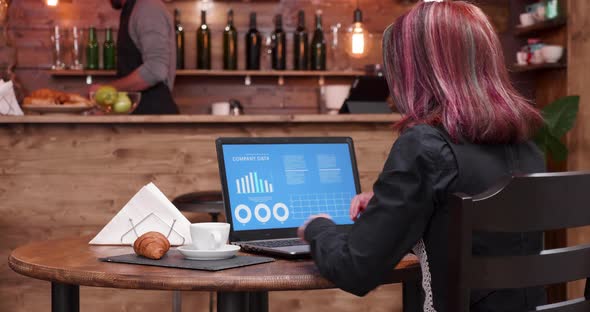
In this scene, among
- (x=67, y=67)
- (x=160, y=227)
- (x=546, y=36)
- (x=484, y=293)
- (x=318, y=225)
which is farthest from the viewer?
(x=67, y=67)

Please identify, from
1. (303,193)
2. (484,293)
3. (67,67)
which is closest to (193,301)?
(303,193)

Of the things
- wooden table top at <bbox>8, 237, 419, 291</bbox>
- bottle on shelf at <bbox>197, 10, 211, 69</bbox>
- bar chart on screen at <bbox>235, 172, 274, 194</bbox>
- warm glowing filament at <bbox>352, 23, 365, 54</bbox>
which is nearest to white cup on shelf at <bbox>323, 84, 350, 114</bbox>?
warm glowing filament at <bbox>352, 23, 365, 54</bbox>

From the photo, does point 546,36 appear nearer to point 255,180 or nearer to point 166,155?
point 166,155

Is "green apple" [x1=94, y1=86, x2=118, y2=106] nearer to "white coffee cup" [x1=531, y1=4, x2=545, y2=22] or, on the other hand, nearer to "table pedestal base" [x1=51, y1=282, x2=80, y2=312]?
"table pedestal base" [x1=51, y1=282, x2=80, y2=312]

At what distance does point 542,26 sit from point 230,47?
6.53 feet

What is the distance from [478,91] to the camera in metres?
1.44

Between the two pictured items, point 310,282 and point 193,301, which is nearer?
point 310,282

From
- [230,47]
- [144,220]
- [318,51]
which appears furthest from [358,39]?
[144,220]

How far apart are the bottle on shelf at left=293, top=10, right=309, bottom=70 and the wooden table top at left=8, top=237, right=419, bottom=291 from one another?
383cm

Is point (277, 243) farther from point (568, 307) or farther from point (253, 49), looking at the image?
point (253, 49)

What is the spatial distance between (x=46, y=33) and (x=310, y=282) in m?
4.44

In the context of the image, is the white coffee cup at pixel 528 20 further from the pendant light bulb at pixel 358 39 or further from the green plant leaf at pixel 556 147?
the green plant leaf at pixel 556 147

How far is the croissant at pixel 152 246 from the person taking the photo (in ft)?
5.35

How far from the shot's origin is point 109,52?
531 centimetres
